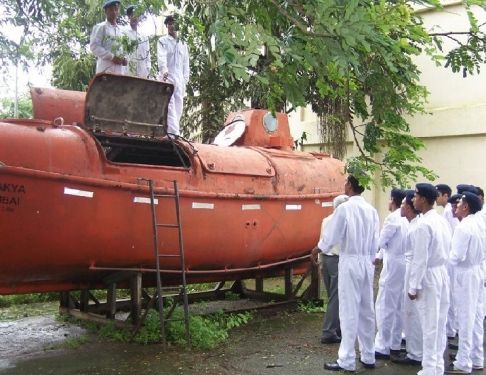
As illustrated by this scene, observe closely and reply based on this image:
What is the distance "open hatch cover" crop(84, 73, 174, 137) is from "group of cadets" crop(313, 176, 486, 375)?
2421 millimetres

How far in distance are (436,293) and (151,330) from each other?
330cm

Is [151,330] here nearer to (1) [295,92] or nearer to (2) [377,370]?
(2) [377,370]

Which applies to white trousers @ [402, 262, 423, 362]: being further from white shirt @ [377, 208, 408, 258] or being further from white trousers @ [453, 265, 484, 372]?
white shirt @ [377, 208, 408, 258]

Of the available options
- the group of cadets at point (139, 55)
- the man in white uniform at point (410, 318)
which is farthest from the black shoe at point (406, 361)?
the group of cadets at point (139, 55)

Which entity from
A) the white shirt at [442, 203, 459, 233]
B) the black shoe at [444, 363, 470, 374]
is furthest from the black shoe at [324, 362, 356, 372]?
the white shirt at [442, 203, 459, 233]

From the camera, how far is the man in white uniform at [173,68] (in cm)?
772

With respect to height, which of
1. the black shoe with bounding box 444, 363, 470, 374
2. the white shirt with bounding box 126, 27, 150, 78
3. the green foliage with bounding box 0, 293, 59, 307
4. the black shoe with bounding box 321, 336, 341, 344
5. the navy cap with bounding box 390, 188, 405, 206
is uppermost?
the white shirt with bounding box 126, 27, 150, 78

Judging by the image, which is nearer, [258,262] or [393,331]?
[393,331]

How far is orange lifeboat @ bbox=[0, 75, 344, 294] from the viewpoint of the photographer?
586 cm

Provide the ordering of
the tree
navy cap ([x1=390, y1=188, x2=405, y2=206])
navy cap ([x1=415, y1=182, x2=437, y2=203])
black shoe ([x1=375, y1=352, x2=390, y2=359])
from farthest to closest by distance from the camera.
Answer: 1. navy cap ([x1=390, y1=188, x2=405, y2=206])
2. black shoe ([x1=375, y1=352, x2=390, y2=359])
3. navy cap ([x1=415, y1=182, x2=437, y2=203])
4. the tree

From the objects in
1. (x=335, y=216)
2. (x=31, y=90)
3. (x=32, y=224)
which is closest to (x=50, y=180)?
(x=32, y=224)

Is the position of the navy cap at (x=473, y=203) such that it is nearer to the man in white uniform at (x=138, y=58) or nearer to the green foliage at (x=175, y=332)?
the green foliage at (x=175, y=332)

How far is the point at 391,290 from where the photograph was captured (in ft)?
21.1

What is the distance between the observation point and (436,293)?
531 centimetres
